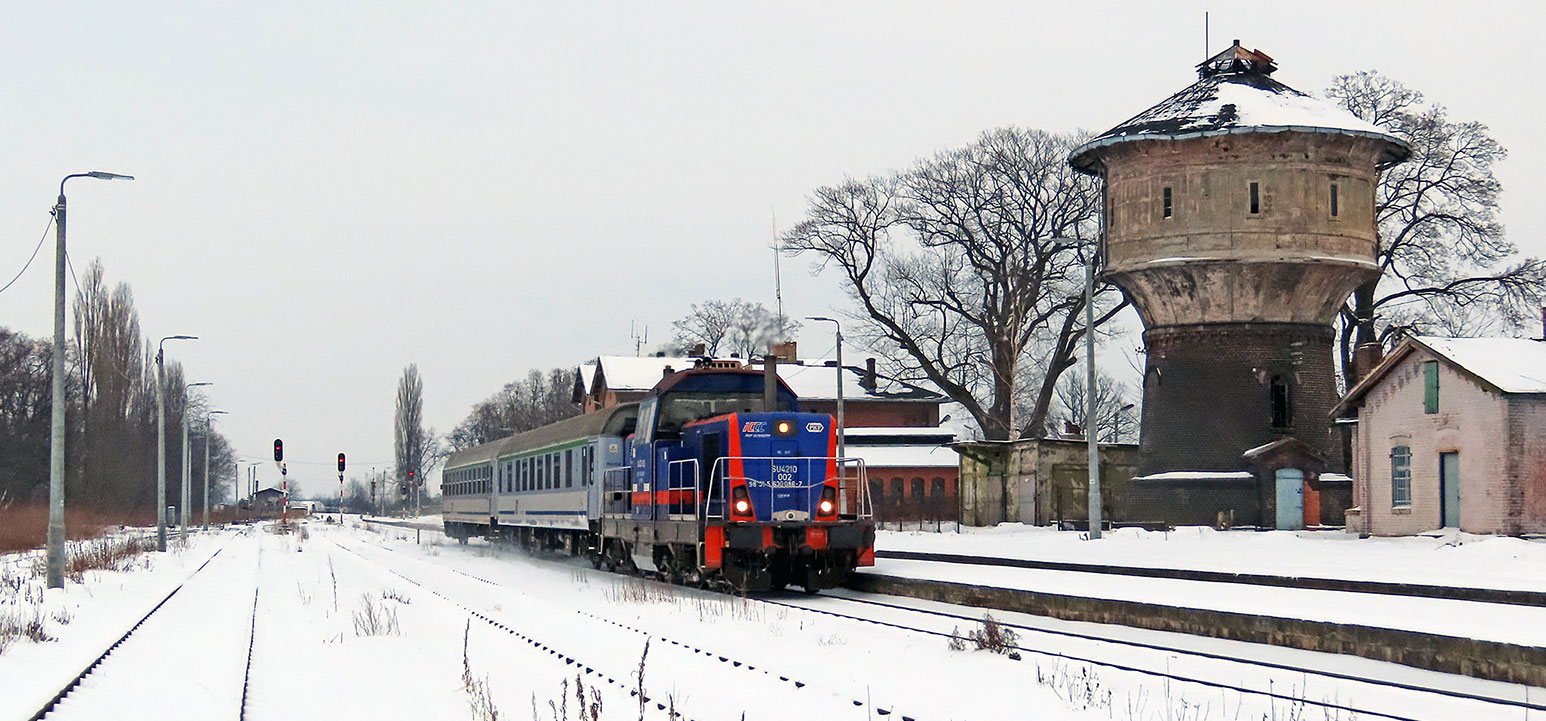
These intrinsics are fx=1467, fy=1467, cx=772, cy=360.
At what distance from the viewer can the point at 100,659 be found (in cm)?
1428

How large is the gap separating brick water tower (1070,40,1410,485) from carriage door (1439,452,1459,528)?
9.73 m

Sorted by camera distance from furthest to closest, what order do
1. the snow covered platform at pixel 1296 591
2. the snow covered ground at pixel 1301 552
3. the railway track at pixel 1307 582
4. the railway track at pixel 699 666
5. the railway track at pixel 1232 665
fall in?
the snow covered ground at pixel 1301 552 < the railway track at pixel 1307 582 < the snow covered platform at pixel 1296 591 < the railway track at pixel 699 666 < the railway track at pixel 1232 665

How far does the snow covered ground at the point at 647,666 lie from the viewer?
36.1 feet

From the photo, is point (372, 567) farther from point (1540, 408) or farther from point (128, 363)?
point (128, 363)

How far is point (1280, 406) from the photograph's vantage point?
4425cm

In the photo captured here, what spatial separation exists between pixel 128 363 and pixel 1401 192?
61.1 metres

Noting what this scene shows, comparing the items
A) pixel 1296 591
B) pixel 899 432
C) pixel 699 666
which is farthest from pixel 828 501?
pixel 899 432

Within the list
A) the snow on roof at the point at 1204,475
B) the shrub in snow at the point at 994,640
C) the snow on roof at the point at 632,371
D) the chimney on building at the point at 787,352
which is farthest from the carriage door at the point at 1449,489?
the chimney on building at the point at 787,352

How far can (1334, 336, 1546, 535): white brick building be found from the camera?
31547 millimetres

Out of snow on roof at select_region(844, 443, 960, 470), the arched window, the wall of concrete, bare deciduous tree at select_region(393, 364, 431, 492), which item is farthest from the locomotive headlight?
bare deciduous tree at select_region(393, 364, 431, 492)

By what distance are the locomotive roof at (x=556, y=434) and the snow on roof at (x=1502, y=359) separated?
62.7 feet

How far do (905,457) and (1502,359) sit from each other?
39179 mm

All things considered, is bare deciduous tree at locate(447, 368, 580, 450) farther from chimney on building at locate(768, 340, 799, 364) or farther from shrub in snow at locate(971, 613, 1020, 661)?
shrub in snow at locate(971, 613, 1020, 661)

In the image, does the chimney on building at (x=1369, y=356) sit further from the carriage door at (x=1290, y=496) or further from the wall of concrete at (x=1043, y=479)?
the wall of concrete at (x=1043, y=479)
